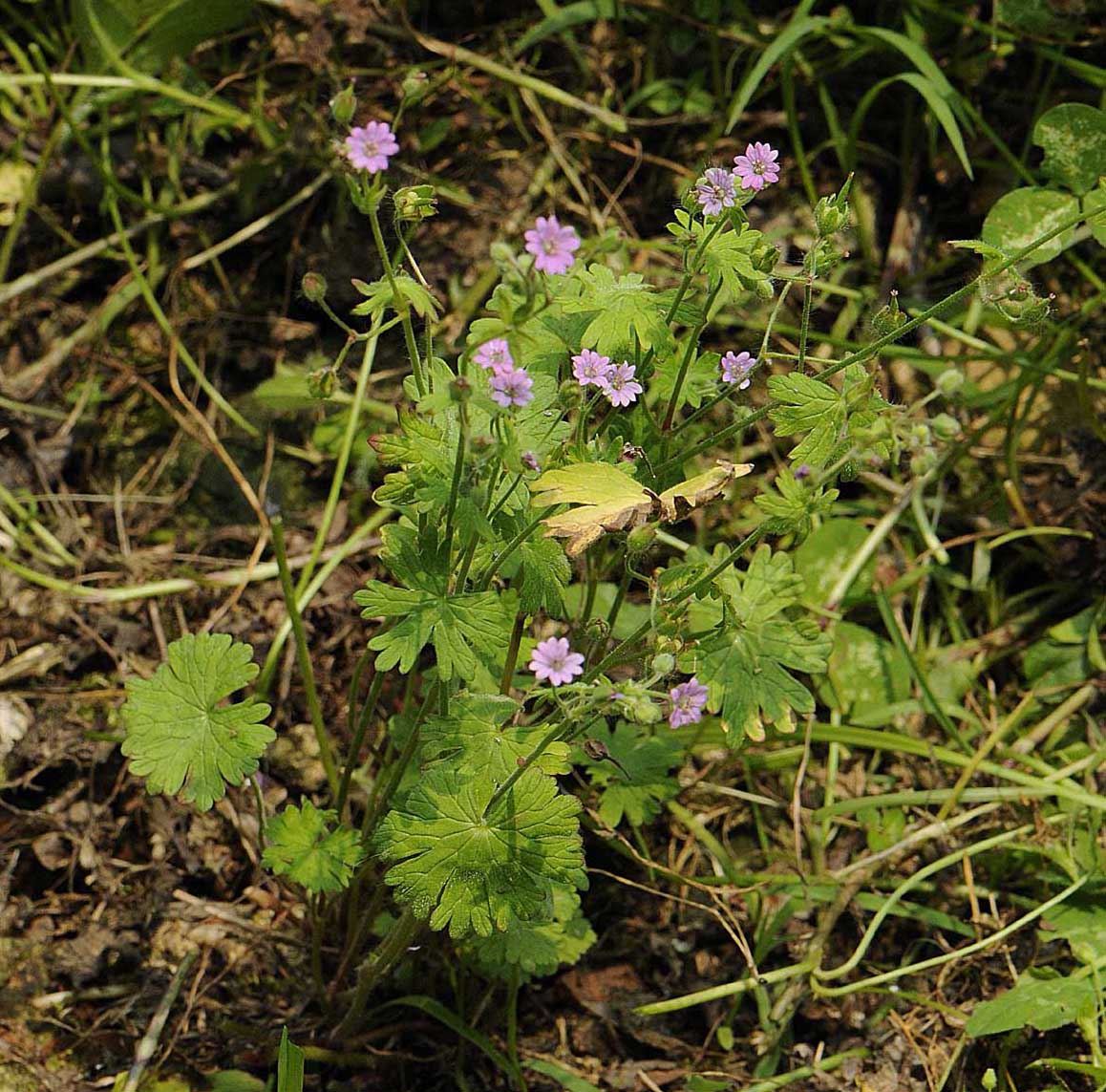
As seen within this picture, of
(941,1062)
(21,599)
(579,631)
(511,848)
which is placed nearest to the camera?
(511,848)

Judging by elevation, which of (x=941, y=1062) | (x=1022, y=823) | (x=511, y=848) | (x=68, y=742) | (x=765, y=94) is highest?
(x=765, y=94)

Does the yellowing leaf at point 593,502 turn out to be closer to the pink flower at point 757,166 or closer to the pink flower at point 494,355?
the pink flower at point 494,355

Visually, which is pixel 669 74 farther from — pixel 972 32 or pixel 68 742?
pixel 68 742

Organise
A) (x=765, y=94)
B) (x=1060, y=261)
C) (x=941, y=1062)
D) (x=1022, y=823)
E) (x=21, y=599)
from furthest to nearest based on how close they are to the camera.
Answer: (x=765, y=94) < (x=1060, y=261) < (x=21, y=599) < (x=1022, y=823) < (x=941, y=1062)

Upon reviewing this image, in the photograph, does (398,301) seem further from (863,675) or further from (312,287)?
(863,675)

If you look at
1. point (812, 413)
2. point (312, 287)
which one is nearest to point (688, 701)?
point (812, 413)

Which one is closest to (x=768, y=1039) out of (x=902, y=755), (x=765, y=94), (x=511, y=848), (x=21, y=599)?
(x=902, y=755)
